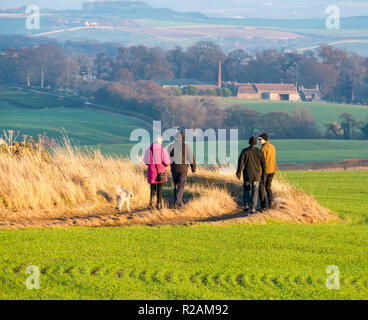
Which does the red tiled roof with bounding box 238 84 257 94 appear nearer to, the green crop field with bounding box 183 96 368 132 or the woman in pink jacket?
the green crop field with bounding box 183 96 368 132

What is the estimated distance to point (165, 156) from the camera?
51.2 ft

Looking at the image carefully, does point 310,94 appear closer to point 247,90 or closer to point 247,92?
point 247,90

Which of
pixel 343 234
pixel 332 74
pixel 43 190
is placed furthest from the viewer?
pixel 332 74

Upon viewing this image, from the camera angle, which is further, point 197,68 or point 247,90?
point 197,68

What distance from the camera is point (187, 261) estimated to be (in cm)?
1047

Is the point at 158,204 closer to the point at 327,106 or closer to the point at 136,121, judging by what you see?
the point at 136,121

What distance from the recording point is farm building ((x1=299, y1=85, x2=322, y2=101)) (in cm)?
12827

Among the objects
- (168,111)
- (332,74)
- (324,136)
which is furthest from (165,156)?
(332,74)

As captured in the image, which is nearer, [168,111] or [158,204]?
[158,204]

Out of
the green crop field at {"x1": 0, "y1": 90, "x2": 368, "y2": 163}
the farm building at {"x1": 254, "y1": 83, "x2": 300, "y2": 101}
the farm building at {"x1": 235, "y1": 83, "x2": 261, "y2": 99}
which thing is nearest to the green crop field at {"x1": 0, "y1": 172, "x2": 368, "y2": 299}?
the green crop field at {"x1": 0, "y1": 90, "x2": 368, "y2": 163}

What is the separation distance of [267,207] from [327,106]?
297 feet

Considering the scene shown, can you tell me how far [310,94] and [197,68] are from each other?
3510 centimetres

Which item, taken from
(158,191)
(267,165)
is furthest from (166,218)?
(267,165)

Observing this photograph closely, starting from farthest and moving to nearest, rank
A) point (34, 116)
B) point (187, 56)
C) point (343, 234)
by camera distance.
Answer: point (187, 56) → point (34, 116) → point (343, 234)
